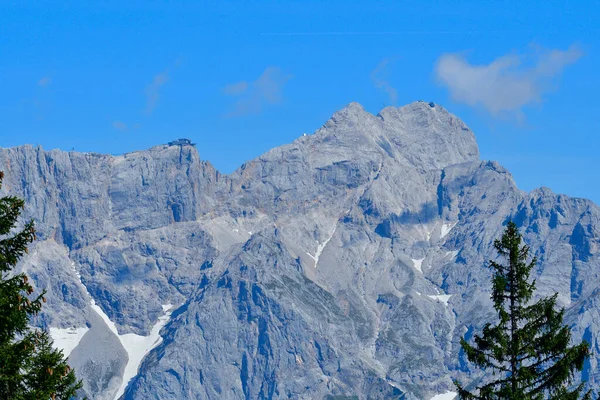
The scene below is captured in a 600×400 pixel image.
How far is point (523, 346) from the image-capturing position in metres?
39.4

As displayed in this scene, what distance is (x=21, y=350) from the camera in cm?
3475

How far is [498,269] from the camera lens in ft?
129

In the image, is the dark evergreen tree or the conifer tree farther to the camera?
the conifer tree

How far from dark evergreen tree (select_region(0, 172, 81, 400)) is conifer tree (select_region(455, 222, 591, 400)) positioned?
14107mm

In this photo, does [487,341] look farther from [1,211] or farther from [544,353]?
[1,211]

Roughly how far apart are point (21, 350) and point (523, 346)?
1776 cm

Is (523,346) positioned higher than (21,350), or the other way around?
(523,346)

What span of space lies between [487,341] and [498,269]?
2.68 metres

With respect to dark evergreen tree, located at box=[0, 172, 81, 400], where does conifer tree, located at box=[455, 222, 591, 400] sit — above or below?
above

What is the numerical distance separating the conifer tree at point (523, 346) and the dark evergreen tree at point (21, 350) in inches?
555

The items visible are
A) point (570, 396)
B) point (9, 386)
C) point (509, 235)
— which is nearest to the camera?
point (9, 386)

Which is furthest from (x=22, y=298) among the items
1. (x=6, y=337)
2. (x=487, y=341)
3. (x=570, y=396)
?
(x=570, y=396)

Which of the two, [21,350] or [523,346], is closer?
[21,350]

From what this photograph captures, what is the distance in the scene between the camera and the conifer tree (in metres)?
38.3
